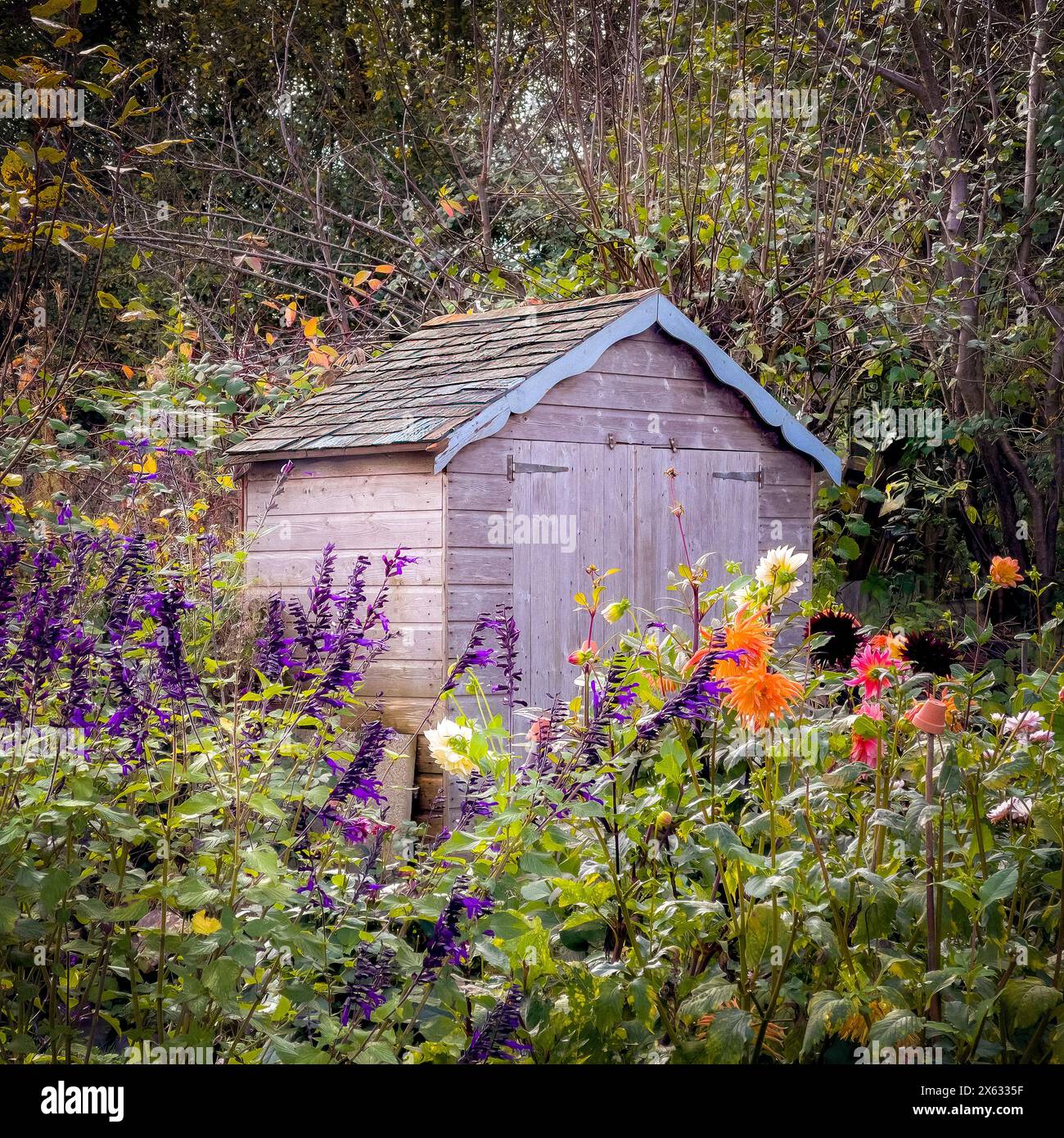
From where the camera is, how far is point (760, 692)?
2410 millimetres

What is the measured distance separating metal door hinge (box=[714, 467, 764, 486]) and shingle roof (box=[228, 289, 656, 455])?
4.05ft

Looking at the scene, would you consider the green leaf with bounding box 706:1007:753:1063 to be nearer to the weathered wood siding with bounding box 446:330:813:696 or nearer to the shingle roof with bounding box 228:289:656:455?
the weathered wood siding with bounding box 446:330:813:696

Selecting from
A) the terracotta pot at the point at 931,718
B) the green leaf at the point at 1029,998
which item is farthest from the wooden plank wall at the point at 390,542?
the green leaf at the point at 1029,998

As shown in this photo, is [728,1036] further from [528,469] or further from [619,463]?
[619,463]

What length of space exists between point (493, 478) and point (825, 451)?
2817 mm

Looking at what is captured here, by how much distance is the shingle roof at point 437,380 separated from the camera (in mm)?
7168

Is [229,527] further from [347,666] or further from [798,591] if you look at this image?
[347,666]

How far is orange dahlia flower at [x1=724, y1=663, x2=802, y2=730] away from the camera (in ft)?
7.87

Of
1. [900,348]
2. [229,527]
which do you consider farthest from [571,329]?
[900,348]

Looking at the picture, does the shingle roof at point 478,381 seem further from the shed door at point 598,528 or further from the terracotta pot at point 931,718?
the terracotta pot at point 931,718

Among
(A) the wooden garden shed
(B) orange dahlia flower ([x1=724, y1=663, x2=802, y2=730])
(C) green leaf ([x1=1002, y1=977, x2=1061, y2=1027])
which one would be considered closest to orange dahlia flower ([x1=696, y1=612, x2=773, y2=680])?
(B) orange dahlia flower ([x1=724, y1=663, x2=802, y2=730])

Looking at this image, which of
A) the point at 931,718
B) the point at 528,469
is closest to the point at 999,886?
the point at 931,718

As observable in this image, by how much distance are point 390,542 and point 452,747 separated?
14.9 ft

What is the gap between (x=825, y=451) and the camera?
29.0 feet
